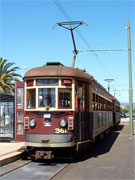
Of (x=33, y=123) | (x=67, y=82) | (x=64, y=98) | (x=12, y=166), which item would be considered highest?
(x=67, y=82)

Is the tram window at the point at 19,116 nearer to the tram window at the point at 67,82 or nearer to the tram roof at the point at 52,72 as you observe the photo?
the tram roof at the point at 52,72

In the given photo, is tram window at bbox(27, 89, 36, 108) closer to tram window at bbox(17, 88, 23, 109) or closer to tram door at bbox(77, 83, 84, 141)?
tram door at bbox(77, 83, 84, 141)

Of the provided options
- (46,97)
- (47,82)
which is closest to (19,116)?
(46,97)

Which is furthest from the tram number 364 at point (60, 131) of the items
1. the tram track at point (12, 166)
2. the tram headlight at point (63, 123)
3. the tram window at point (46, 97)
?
the tram track at point (12, 166)

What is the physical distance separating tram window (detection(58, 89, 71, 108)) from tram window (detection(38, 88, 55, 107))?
0.72ft

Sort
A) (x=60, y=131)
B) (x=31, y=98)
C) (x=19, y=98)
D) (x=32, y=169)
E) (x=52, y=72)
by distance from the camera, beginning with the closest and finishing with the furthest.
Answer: (x=32, y=169), (x=60, y=131), (x=52, y=72), (x=31, y=98), (x=19, y=98)

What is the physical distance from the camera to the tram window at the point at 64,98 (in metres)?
8.58

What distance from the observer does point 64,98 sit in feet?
28.3

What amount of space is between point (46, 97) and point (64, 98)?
0.57 meters

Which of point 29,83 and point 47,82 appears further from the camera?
point 29,83

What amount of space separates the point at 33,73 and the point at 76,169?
3.32 m

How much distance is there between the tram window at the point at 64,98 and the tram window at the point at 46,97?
221 millimetres

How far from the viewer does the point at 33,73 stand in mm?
8891

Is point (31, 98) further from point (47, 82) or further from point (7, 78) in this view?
point (7, 78)
